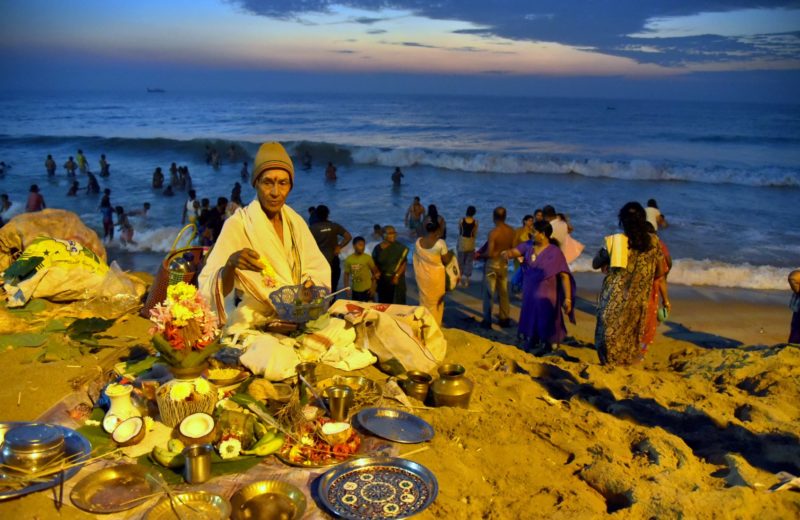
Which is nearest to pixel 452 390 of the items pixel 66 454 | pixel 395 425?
pixel 395 425

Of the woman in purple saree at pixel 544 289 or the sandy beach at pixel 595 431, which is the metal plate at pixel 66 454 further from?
the woman in purple saree at pixel 544 289

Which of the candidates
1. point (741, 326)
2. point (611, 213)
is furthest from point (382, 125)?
point (741, 326)

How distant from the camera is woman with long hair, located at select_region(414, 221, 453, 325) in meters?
7.88

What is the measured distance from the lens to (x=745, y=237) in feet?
50.7

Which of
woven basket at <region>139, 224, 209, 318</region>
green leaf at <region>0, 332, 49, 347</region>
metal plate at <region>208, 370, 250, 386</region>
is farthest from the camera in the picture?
woven basket at <region>139, 224, 209, 318</region>

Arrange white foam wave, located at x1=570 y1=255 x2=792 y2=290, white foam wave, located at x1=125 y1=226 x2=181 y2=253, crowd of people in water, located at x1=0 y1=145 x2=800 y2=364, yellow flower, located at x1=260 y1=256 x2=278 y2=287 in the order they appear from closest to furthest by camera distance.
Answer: yellow flower, located at x1=260 y1=256 x2=278 y2=287 < crowd of people in water, located at x1=0 y1=145 x2=800 y2=364 < white foam wave, located at x1=570 y1=255 x2=792 y2=290 < white foam wave, located at x1=125 y1=226 x2=181 y2=253

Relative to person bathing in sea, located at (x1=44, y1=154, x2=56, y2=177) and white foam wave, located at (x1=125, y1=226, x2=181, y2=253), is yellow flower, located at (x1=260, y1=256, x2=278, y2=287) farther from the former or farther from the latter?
person bathing in sea, located at (x1=44, y1=154, x2=56, y2=177)

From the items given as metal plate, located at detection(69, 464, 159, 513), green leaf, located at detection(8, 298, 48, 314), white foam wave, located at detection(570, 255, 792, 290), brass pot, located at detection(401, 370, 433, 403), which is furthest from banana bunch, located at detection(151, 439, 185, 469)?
white foam wave, located at detection(570, 255, 792, 290)

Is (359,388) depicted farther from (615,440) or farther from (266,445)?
(615,440)

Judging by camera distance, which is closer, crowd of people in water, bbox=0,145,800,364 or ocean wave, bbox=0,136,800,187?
crowd of people in water, bbox=0,145,800,364

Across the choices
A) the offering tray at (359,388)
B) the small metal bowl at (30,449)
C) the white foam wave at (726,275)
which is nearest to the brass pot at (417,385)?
the offering tray at (359,388)

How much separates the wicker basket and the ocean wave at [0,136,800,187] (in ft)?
70.4

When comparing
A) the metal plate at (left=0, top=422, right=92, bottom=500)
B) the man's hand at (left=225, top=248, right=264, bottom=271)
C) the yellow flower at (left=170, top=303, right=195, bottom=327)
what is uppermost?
the man's hand at (left=225, top=248, right=264, bottom=271)

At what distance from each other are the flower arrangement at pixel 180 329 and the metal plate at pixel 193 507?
0.94 meters
